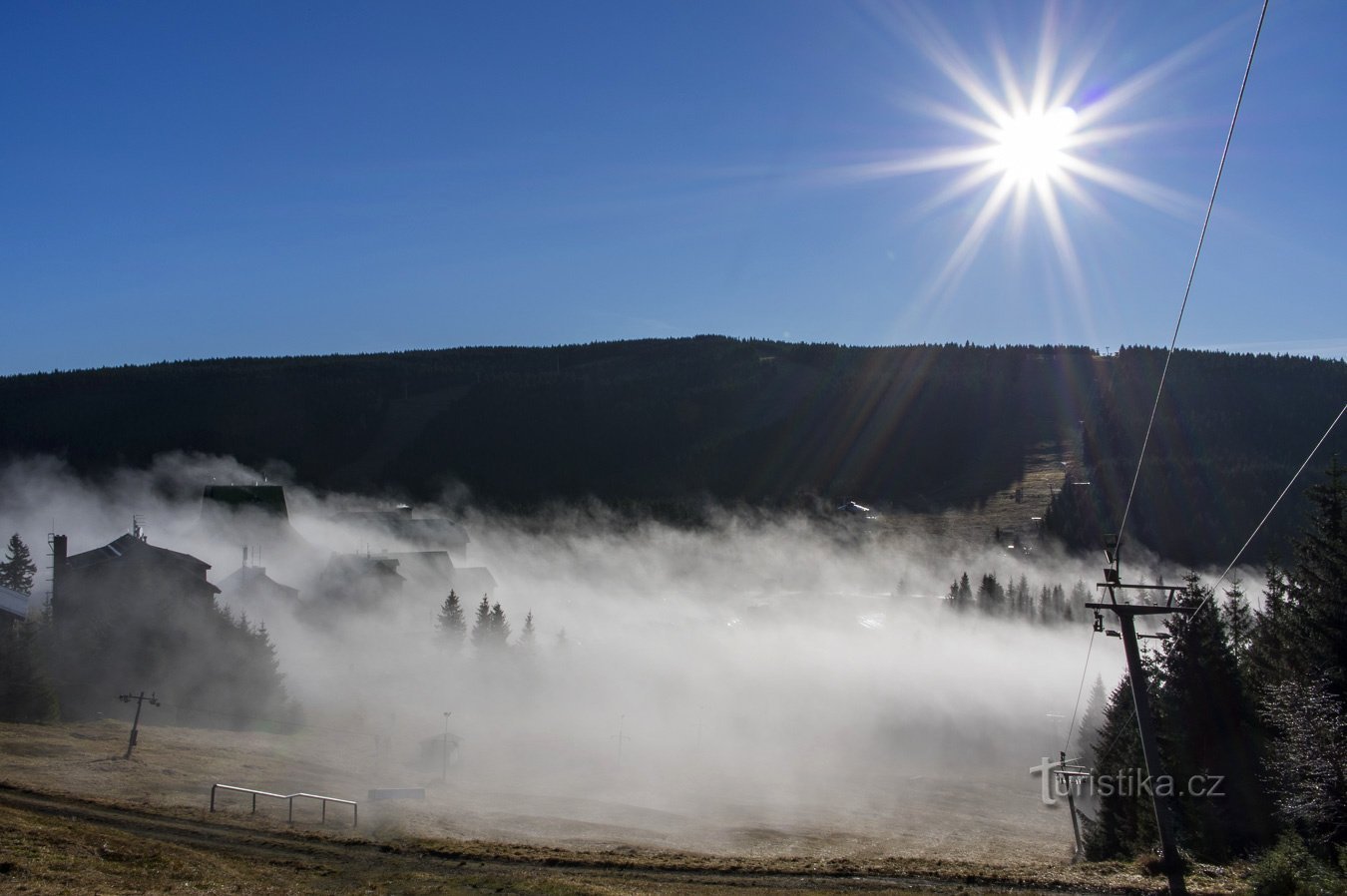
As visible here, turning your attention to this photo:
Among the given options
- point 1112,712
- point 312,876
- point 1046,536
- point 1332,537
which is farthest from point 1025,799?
point 1046,536

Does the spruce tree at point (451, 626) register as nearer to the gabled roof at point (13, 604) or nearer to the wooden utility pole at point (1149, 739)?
the gabled roof at point (13, 604)

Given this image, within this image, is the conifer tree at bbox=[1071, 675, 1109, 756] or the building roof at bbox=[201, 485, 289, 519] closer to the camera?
the conifer tree at bbox=[1071, 675, 1109, 756]

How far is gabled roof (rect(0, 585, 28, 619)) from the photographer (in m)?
70.2

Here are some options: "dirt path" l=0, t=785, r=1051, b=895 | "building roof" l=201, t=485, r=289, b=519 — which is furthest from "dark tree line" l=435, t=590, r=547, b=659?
"dirt path" l=0, t=785, r=1051, b=895

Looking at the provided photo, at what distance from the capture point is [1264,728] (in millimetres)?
41062

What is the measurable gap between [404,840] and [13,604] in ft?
178

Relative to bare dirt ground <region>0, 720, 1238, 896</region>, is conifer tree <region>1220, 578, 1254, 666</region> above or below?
above

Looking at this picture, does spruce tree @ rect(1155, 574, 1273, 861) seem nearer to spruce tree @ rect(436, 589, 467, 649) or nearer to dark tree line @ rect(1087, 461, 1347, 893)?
dark tree line @ rect(1087, 461, 1347, 893)

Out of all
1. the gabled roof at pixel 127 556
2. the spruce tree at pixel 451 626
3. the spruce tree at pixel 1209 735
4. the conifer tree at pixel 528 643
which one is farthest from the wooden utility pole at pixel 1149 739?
the spruce tree at pixel 451 626

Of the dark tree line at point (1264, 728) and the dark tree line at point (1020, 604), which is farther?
the dark tree line at point (1020, 604)

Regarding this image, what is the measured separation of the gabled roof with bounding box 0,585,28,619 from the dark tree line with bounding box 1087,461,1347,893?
7328 centimetres

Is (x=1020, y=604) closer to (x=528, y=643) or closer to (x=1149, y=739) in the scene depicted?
(x=528, y=643)

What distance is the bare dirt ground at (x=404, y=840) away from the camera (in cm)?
2839

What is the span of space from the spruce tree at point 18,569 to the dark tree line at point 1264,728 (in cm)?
11579
